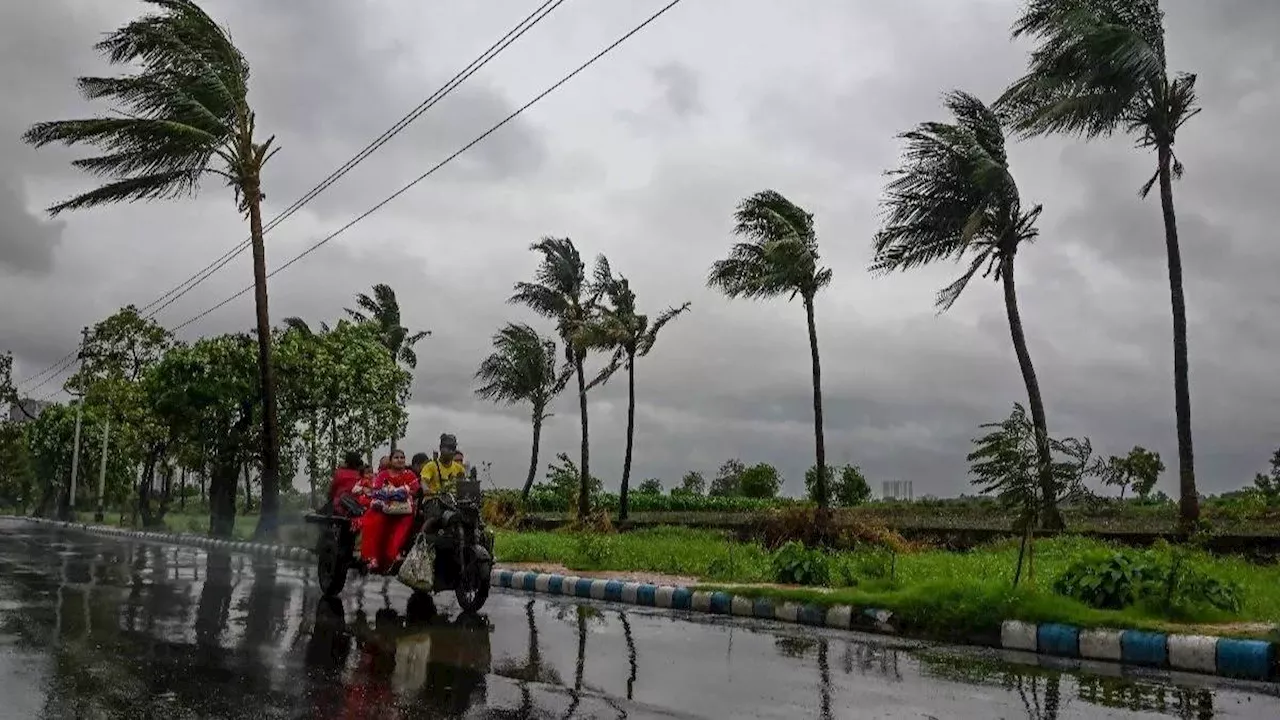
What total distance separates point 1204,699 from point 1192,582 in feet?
11.7

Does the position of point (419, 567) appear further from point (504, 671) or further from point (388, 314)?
point (388, 314)

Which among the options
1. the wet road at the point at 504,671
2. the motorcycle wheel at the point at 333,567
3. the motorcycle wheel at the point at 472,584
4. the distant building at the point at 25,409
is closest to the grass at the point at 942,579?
the wet road at the point at 504,671

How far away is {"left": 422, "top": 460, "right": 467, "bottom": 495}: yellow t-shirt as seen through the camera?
38.7 ft

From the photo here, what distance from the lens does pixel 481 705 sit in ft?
19.5

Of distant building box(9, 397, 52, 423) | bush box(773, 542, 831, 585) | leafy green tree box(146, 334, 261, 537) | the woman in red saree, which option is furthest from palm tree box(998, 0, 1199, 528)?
distant building box(9, 397, 52, 423)

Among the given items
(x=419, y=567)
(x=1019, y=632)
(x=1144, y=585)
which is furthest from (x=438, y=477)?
(x=1144, y=585)

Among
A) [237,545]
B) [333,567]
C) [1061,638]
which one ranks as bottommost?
[237,545]

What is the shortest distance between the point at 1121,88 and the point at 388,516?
1720 centimetres

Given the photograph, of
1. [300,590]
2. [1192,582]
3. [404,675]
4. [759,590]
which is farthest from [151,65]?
[1192,582]

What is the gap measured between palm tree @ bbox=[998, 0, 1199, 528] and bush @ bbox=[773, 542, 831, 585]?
10.2 m

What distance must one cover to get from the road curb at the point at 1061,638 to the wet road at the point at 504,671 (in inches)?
16.5

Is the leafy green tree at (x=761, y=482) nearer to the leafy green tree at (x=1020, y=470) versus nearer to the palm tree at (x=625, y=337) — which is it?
the palm tree at (x=625, y=337)

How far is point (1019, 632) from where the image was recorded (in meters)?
9.23

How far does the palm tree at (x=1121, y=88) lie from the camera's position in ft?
68.7
